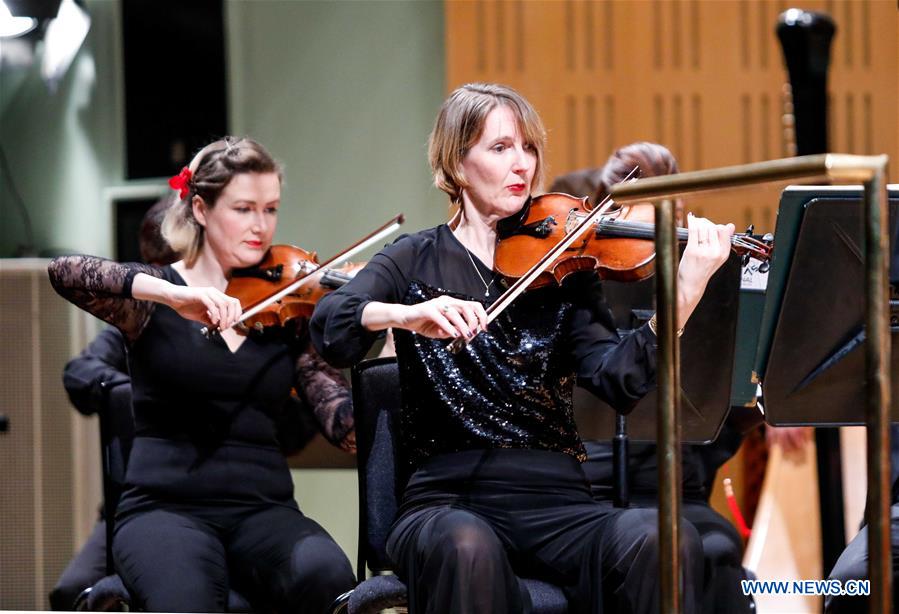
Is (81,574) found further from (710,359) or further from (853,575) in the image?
(853,575)

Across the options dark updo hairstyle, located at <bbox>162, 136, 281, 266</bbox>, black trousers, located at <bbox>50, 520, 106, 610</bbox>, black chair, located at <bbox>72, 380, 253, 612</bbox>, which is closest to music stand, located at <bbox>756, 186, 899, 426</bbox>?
dark updo hairstyle, located at <bbox>162, 136, 281, 266</bbox>

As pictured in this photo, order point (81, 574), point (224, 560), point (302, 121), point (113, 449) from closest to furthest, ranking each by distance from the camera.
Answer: point (224, 560), point (113, 449), point (81, 574), point (302, 121)

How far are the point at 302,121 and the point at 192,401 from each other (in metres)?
2.02

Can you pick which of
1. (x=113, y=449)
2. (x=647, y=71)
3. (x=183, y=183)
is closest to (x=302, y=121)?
(x=647, y=71)

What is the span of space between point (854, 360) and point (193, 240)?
1.27m

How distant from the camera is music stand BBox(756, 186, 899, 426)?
1714 mm

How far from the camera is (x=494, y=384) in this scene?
192 centimetres

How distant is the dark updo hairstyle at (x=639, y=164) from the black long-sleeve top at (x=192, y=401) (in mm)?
722

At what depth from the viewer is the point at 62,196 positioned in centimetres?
421

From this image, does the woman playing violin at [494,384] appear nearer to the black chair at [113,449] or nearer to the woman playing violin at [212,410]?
the woman playing violin at [212,410]

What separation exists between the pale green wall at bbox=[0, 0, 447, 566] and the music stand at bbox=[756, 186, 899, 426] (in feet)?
7.32

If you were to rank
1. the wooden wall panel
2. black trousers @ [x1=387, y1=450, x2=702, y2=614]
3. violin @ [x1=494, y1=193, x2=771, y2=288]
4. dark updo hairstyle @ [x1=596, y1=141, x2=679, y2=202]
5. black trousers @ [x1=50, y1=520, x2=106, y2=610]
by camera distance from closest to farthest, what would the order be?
black trousers @ [x1=387, y1=450, x2=702, y2=614], violin @ [x1=494, y1=193, x2=771, y2=288], dark updo hairstyle @ [x1=596, y1=141, x2=679, y2=202], black trousers @ [x1=50, y1=520, x2=106, y2=610], the wooden wall panel

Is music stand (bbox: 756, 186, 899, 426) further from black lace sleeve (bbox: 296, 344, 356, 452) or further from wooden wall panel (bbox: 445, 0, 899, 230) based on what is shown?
wooden wall panel (bbox: 445, 0, 899, 230)

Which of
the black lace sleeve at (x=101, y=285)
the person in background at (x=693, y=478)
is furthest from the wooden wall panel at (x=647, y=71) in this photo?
the black lace sleeve at (x=101, y=285)
